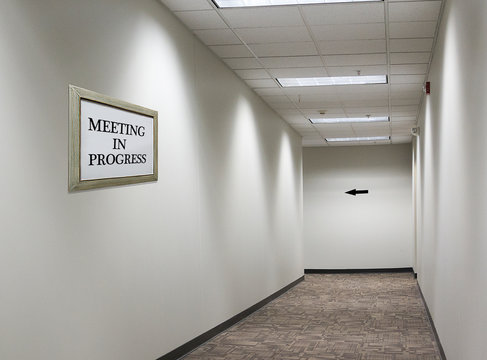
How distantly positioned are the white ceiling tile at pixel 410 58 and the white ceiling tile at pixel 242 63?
135 centimetres

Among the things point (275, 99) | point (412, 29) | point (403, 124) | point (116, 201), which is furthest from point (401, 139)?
point (116, 201)

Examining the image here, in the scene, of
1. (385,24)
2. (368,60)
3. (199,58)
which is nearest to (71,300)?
(199,58)

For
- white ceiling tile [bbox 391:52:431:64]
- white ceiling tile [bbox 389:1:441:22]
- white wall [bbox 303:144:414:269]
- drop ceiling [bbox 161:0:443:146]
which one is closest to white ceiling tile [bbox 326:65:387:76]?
drop ceiling [bbox 161:0:443:146]

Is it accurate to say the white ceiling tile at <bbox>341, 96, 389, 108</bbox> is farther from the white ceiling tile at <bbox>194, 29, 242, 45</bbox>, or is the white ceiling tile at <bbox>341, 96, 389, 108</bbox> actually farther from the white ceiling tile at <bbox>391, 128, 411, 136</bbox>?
the white ceiling tile at <bbox>194, 29, 242, 45</bbox>

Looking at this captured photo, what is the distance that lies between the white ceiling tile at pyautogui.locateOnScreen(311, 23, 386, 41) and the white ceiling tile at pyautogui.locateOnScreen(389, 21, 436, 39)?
0.09 metres

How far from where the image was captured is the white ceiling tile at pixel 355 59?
604cm

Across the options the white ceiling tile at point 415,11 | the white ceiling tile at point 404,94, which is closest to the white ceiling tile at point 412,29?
the white ceiling tile at point 415,11

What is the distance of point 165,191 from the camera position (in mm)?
4652

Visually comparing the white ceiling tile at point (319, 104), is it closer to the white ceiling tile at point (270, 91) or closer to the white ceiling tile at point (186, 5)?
the white ceiling tile at point (270, 91)

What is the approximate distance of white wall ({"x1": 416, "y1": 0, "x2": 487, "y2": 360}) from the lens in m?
2.69

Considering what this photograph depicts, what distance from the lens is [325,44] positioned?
5594mm

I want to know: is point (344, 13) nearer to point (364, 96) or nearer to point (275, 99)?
point (364, 96)

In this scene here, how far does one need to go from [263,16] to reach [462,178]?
2136 mm

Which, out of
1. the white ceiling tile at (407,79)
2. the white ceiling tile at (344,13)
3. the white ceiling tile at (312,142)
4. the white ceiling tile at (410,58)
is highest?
the white ceiling tile at (344,13)
